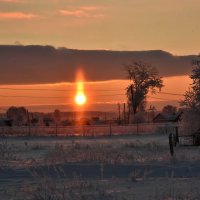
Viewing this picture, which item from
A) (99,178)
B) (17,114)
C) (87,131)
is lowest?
(99,178)

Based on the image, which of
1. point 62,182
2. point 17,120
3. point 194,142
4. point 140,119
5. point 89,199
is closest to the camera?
point 89,199

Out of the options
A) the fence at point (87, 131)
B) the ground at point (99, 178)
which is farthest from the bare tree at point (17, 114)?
the ground at point (99, 178)

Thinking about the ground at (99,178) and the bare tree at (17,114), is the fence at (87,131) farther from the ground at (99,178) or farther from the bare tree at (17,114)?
the bare tree at (17,114)

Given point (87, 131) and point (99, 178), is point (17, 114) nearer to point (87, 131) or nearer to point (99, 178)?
point (87, 131)

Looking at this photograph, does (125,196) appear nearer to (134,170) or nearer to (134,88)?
(134,170)

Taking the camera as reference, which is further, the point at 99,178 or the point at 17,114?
the point at 17,114

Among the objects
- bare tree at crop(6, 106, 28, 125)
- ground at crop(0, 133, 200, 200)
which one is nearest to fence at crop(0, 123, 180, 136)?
ground at crop(0, 133, 200, 200)

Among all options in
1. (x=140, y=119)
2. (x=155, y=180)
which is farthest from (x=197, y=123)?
(x=140, y=119)

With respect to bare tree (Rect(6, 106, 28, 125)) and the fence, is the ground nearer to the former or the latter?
the fence

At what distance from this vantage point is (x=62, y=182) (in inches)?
830

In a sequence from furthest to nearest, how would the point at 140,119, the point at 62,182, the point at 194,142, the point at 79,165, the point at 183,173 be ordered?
the point at 140,119 < the point at 194,142 < the point at 79,165 < the point at 183,173 < the point at 62,182

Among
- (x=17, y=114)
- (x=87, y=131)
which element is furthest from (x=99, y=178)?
(x=17, y=114)

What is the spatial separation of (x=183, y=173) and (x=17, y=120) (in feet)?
369

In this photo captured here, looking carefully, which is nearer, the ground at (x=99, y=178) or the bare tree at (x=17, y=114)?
the ground at (x=99, y=178)
